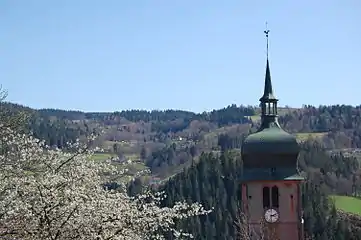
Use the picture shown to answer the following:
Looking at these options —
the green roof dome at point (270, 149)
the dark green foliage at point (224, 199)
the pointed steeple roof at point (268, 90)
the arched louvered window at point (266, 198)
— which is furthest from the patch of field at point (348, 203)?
the arched louvered window at point (266, 198)

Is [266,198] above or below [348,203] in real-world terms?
above

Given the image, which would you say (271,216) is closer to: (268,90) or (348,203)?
(268,90)

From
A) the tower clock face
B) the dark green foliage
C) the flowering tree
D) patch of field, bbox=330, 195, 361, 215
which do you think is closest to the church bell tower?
the tower clock face

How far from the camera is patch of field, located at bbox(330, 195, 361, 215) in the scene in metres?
108

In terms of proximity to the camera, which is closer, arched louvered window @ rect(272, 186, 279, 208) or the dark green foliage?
arched louvered window @ rect(272, 186, 279, 208)

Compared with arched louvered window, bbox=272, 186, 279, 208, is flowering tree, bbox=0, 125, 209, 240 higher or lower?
higher

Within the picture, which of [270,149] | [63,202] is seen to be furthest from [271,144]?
[63,202]

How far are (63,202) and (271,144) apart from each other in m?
23.9

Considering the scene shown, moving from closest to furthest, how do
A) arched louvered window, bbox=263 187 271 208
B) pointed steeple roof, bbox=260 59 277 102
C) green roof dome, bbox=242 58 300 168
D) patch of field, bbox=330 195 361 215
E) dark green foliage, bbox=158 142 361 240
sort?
arched louvered window, bbox=263 187 271 208
green roof dome, bbox=242 58 300 168
pointed steeple roof, bbox=260 59 277 102
dark green foliage, bbox=158 142 361 240
patch of field, bbox=330 195 361 215

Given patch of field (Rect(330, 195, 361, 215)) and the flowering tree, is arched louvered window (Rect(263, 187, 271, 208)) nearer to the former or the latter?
the flowering tree

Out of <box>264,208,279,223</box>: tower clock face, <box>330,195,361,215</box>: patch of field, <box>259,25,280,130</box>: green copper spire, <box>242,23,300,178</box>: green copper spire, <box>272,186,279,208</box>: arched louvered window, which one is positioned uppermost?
<box>259,25,280,130</box>: green copper spire

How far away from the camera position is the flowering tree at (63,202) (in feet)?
43.1

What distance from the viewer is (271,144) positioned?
36.3 metres

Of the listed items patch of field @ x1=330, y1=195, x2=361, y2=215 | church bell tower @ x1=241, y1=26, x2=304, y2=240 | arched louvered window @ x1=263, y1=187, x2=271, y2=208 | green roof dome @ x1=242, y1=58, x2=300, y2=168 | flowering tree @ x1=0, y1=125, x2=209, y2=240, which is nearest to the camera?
flowering tree @ x1=0, y1=125, x2=209, y2=240
